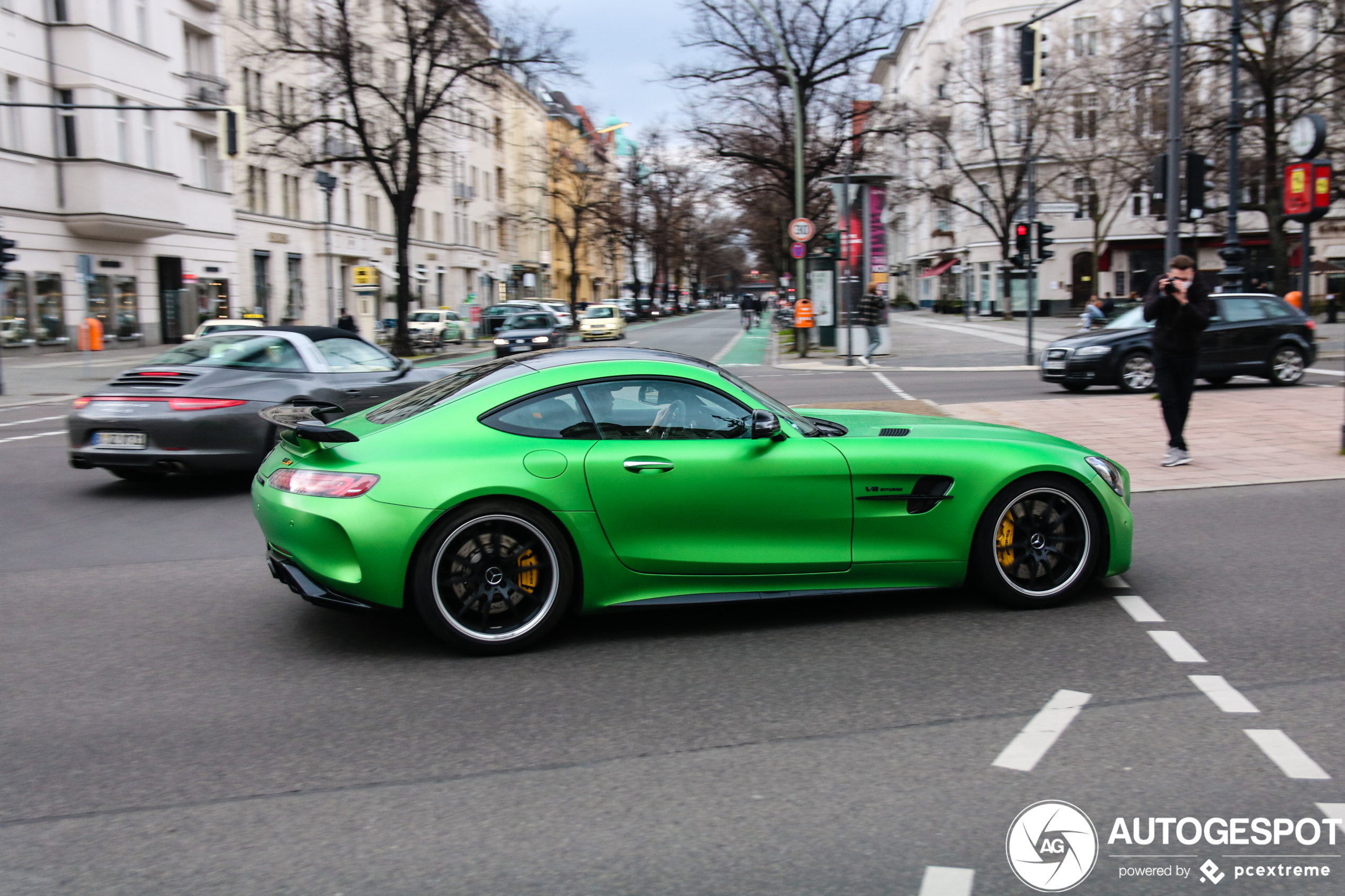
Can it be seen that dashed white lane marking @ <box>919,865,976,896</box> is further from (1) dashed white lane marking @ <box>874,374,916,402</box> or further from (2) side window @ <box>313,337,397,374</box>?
(1) dashed white lane marking @ <box>874,374,916,402</box>

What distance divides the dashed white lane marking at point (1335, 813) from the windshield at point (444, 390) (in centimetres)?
355

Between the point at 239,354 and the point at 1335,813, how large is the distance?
350 inches

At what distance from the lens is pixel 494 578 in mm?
5102

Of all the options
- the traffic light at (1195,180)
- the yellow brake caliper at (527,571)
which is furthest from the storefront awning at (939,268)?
the yellow brake caliper at (527,571)

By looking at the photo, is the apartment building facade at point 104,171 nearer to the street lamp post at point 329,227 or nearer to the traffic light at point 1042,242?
the street lamp post at point 329,227

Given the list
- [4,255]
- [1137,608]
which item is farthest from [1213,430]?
[4,255]

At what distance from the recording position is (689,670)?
4.92 metres

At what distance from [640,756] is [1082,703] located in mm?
1681

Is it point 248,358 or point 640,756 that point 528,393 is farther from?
point 248,358

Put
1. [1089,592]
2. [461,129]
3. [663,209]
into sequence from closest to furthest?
[1089,592] → [461,129] → [663,209]

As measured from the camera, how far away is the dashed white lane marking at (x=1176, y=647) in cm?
497

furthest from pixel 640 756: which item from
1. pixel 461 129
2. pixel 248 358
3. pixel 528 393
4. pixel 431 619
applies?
pixel 461 129

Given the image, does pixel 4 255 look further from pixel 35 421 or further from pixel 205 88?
pixel 205 88

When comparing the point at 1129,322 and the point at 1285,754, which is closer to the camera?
the point at 1285,754
